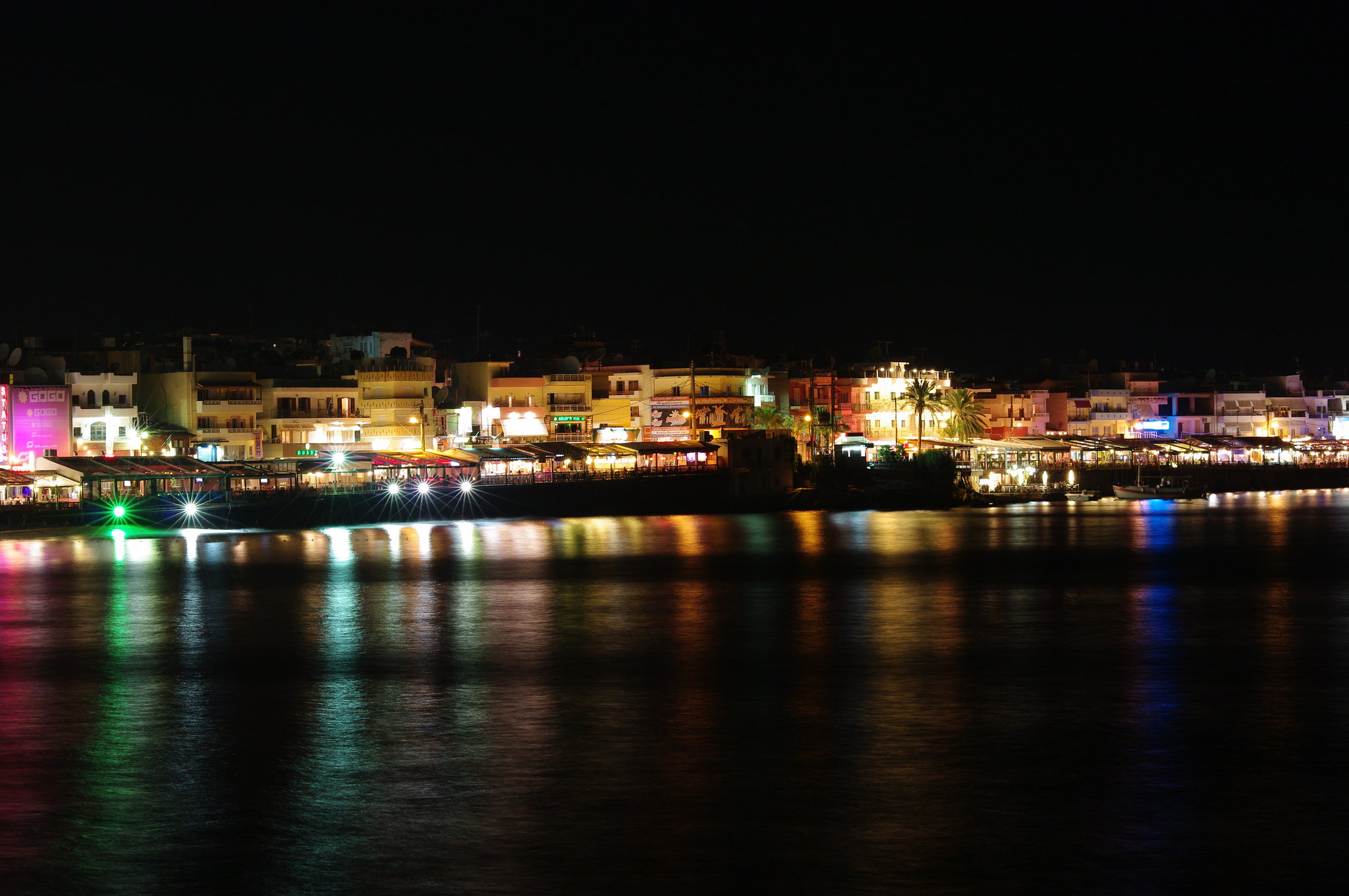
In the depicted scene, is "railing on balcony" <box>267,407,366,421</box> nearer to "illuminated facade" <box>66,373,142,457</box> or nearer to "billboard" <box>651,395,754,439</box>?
"illuminated facade" <box>66,373,142,457</box>

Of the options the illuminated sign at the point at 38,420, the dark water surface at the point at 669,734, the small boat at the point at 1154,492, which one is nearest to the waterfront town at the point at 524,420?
the illuminated sign at the point at 38,420

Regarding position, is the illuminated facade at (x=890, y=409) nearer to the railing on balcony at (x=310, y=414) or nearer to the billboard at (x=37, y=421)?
the railing on balcony at (x=310, y=414)

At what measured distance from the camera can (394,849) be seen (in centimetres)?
1434

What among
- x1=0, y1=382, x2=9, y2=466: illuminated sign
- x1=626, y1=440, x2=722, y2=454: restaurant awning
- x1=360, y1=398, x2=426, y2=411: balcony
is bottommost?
x1=626, y1=440, x2=722, y2=454: restaurant awning

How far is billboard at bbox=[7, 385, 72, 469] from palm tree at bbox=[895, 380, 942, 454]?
58113mm

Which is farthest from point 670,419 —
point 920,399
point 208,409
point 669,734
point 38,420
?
point 669,734

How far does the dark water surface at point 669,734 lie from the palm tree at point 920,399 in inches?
2538

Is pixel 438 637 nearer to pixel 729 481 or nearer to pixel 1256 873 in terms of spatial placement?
pixel 1256 873

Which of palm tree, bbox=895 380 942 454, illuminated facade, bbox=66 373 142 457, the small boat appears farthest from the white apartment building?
the small boat

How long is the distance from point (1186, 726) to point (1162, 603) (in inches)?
723

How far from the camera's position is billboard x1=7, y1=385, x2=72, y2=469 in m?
70.4

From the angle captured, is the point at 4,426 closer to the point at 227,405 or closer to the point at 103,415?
the point at 103,415

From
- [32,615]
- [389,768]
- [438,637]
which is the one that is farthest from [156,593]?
[389,768]

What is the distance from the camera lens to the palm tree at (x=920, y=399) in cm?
10888
